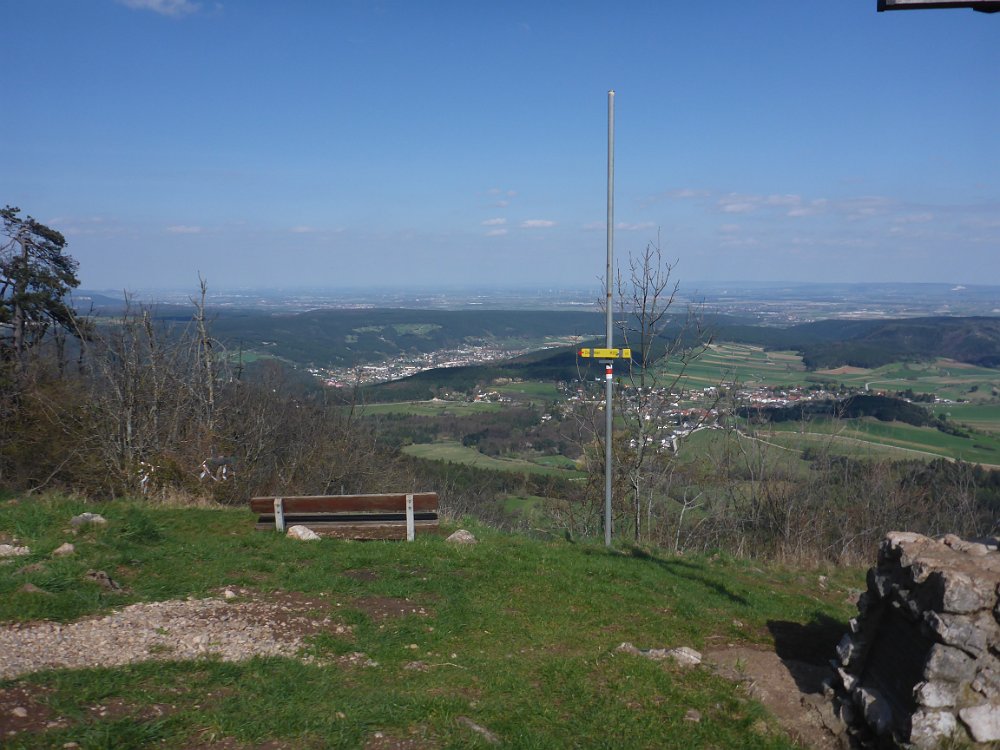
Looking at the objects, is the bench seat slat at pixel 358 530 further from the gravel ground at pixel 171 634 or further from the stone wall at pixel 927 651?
the stone wall at pixel 927 651

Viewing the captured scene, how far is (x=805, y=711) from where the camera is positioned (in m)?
5.21

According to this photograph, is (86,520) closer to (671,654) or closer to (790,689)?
(671,654)

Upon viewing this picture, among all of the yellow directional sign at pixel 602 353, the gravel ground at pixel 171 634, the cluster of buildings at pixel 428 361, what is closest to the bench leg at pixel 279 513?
the gravel ground at pixel 171 634

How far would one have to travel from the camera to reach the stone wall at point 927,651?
14.5 feet

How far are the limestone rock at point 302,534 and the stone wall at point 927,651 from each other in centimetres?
641

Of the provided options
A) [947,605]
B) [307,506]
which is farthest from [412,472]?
[947,605]

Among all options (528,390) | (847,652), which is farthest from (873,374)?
(847,652)

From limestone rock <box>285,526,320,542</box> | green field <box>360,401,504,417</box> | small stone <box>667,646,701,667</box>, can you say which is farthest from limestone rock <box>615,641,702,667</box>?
green field <box>360,401,504,417</box>

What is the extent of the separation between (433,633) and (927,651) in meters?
3.96

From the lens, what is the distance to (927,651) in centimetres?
471

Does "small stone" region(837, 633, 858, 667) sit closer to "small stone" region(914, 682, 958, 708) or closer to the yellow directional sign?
"small stone" region(914, 682, 958, 708)

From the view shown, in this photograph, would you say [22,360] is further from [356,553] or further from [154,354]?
[356,553]

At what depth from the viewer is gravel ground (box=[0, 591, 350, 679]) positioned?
5.22 meters

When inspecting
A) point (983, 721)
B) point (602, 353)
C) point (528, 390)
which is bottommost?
point (528, 390)
